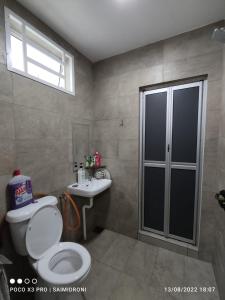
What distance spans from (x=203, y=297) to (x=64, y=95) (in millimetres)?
2402

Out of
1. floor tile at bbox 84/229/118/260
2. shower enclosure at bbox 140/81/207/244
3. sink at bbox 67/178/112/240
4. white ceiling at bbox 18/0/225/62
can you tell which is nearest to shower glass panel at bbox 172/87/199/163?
shower enclosure at bbox 140/81/207/244

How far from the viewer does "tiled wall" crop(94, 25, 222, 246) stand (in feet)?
4.72

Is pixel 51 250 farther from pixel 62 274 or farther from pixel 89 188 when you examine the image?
pixel 89 188

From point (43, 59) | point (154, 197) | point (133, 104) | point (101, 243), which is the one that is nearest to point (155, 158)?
point (154, 197)

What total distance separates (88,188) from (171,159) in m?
1.07

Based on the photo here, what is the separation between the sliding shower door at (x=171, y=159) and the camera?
5.25 ft

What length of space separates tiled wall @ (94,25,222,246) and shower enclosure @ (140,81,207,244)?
0.11 meters

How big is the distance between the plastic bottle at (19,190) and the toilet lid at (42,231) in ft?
0.49

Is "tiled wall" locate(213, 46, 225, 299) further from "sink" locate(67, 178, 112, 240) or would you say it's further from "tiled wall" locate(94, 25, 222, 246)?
"sink" locate(67, 178, 112, 240)

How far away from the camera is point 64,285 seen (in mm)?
935

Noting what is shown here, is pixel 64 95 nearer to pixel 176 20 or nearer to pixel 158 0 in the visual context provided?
pixel 158 0

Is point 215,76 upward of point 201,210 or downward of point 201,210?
upward

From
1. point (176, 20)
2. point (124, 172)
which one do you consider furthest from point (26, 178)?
point (176, 20)

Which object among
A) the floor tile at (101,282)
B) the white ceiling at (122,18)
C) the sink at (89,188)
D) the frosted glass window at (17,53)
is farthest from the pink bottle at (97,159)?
the white ceiling at (122,18)
